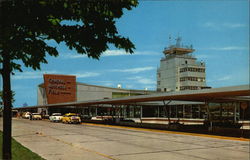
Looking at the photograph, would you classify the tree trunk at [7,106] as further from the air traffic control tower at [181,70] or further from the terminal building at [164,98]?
the air traffic control tower at [181,70]

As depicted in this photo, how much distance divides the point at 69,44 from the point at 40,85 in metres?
105

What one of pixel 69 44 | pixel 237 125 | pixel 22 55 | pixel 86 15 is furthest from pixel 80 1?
pixel 237 125

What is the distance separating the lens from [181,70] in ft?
424

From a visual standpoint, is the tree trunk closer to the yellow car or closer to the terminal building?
the terminal building

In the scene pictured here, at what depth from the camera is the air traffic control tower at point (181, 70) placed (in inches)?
5044

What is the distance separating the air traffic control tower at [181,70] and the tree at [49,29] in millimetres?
119588

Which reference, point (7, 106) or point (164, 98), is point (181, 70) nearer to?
point (164, 98)

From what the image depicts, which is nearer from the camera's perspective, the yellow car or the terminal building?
the terminal building

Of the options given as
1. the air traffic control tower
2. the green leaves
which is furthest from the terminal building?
the green leaves

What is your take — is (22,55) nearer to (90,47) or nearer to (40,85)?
(90,47)

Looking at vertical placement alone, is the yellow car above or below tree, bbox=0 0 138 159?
below

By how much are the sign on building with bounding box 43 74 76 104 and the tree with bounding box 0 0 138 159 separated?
290 feet

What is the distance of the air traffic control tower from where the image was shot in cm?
12812

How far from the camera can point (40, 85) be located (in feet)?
352
